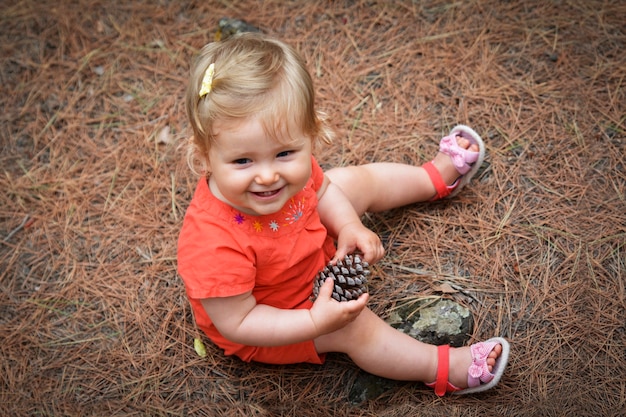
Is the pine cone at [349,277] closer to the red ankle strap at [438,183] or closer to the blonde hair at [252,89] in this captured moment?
the blonde hair at [252,89]

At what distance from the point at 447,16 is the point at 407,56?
33cm

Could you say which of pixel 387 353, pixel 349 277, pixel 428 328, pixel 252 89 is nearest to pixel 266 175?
pixel 252 89

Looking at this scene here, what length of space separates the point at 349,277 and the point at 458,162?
2.89ft

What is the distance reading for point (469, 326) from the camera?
220 centimetres

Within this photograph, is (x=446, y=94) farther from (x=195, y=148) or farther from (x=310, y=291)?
(x=195, y=148)

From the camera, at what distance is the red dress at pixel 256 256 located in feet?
5.94

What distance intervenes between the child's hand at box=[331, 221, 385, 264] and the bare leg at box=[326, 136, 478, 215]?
0.79 ft

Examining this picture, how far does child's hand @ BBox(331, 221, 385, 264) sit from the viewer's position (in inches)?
80.8

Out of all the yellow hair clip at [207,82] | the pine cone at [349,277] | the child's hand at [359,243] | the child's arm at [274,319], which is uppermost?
the yellow hair clip at [207,82]

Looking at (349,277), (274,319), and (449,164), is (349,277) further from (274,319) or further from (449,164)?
(449,164)

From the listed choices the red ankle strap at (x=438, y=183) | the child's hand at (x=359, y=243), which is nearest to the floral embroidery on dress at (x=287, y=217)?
the child's hand at (x=359, y=243)

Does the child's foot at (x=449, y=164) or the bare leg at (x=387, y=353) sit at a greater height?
the child's foot at (x=449, y=164)

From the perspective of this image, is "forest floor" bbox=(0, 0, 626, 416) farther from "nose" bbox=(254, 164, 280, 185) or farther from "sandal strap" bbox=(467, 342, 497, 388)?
"nose" bbox=(254, 164, 280, 185)

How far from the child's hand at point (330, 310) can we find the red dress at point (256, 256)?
16 cm
